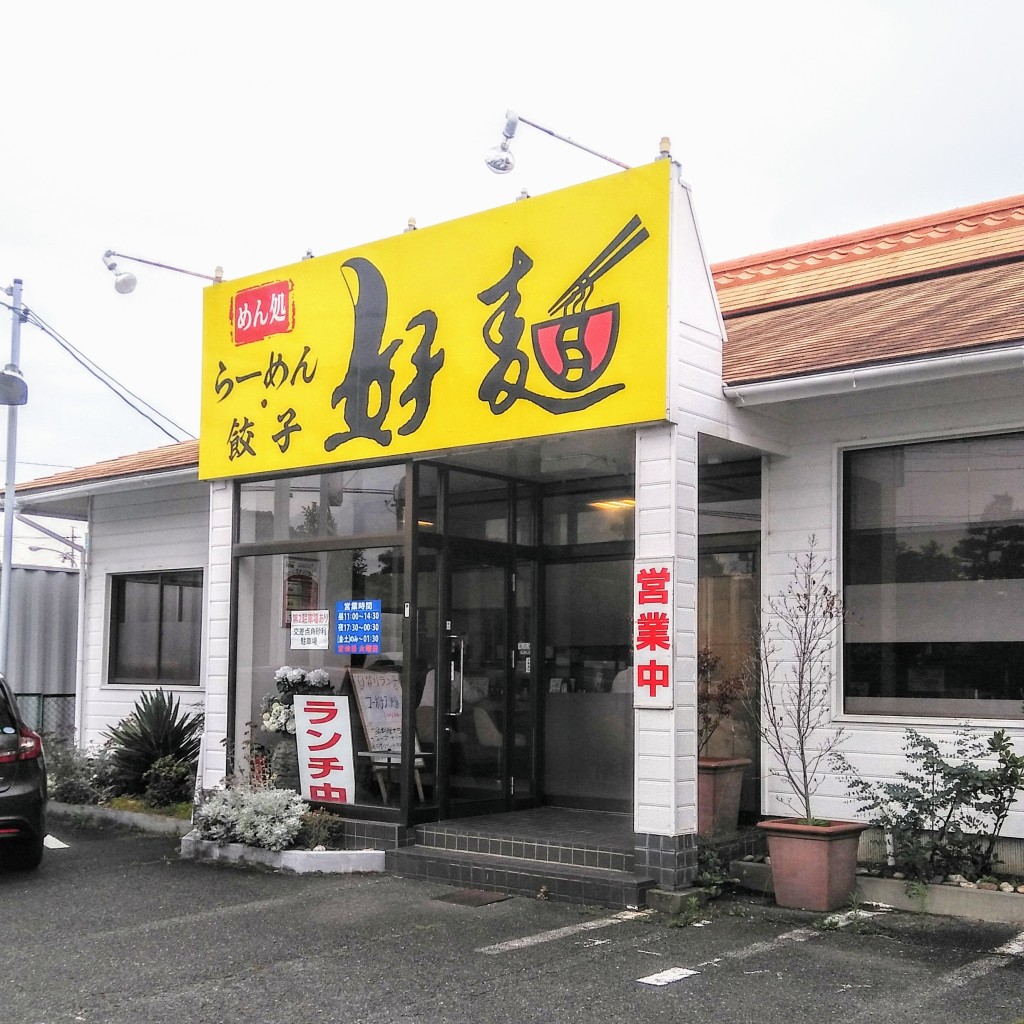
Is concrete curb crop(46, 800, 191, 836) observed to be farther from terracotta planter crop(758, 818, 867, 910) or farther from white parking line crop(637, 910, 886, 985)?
white parking line crop(637, 910, 886, 985)

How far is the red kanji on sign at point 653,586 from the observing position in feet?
25.6

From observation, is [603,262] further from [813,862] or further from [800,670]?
[813,862]

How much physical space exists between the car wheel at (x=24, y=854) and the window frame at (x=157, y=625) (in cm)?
370

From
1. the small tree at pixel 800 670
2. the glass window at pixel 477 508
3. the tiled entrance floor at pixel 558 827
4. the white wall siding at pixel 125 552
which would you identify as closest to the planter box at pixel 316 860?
the tiled entrance floor at pixel 558 827

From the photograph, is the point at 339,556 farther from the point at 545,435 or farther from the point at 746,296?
the point at 746,296

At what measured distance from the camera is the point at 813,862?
7477 millimetres

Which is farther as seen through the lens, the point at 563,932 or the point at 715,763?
the point at 715,763

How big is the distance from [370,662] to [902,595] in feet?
13.3

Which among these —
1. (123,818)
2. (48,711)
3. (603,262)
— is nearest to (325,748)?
(123,818)

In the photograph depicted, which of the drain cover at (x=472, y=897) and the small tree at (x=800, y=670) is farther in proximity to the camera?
the small tree at (x=800, y=670)

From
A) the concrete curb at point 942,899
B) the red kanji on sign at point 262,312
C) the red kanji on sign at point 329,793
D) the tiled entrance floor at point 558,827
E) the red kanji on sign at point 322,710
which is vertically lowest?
the concrete curb at point 942,899

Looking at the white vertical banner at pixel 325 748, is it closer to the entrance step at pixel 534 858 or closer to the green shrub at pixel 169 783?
the entrance step at pixel 534 858

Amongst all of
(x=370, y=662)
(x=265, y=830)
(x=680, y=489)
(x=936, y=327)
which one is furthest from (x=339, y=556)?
(x=936, y=327)

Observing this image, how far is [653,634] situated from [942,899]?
2316mm
